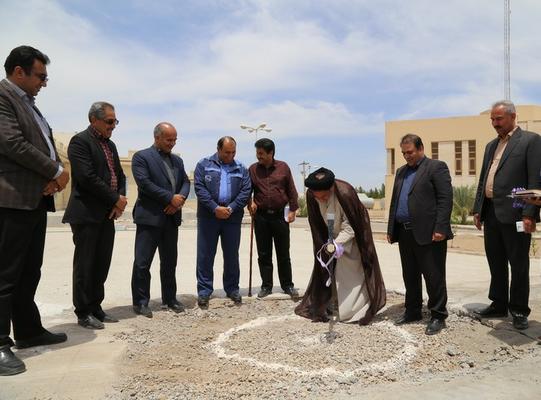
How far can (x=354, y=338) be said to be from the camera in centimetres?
427

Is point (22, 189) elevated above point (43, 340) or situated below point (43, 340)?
above

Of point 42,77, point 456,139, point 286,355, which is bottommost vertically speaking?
point 286,355

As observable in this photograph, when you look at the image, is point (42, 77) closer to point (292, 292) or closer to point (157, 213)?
point (157, 213)

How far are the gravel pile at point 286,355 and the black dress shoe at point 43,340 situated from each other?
1.60ft

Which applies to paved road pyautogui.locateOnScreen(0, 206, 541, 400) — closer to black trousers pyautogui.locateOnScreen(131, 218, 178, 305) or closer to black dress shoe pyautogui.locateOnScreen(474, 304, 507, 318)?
black dress shoe pyautogui.locateOnScreen(474, 304, 507, 318)

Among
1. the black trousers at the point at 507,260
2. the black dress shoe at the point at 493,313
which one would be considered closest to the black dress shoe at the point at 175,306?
the black dress shoe at the point at 493,313

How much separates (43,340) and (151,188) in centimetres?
179

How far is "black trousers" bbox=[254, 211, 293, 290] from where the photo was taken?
602cm

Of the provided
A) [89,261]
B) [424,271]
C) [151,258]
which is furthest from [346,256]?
[89,261]

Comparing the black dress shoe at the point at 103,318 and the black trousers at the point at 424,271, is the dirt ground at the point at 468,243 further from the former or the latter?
the black dress shoe at the point at 103,318

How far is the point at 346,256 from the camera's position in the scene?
195 inches

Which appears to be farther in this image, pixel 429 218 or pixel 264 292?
pixel 264 292

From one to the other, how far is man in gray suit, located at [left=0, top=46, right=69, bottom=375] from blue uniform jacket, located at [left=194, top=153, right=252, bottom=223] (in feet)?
6.25

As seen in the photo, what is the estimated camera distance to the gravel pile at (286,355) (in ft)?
10.7
